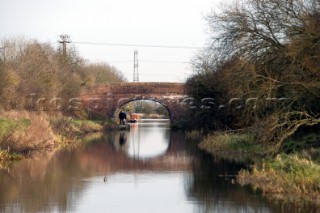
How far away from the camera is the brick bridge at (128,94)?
56.0 m

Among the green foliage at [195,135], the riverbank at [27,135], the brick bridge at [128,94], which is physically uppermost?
the brick bridge at [128,94]

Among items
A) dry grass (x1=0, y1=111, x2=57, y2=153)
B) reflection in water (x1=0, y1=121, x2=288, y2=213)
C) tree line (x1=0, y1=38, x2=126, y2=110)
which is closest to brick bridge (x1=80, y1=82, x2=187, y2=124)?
tree line (x1=0, y1=38, x2=126, y2=110)

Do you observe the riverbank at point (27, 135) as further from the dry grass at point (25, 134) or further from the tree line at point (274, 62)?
the tree line at point (274, 62)

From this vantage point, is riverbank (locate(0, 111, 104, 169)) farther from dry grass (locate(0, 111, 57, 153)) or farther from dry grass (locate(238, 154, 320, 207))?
dry grass (locate(238, 154, 320, 207))

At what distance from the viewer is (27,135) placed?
25.4 meters

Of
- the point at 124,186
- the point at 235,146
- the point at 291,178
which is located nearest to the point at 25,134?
the point at 235,146

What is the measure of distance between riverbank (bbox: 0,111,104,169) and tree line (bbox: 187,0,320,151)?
8.54 meters

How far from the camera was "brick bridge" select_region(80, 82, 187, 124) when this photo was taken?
56000mm

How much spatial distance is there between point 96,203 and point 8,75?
21.7 m

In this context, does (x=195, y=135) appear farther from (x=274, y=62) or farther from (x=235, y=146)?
(x=274, y=62)

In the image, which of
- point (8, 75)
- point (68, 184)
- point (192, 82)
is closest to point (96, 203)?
point (68, 184)

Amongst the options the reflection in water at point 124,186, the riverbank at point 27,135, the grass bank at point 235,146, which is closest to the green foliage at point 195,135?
the riverbank at point 27,135

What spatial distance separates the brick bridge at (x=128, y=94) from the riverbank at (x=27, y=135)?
57.6 feet

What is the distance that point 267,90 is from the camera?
20.6m
